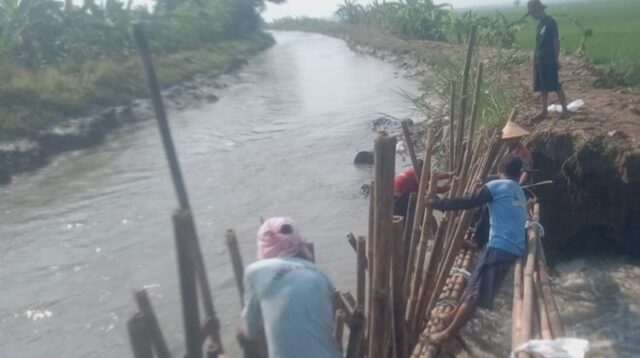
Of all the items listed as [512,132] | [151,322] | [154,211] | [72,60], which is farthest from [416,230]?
[72,60]

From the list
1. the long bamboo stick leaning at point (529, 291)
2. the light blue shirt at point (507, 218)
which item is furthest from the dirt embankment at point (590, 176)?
the light blue shirt at point (507, 218)

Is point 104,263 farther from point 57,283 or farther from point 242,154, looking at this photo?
point 242,154

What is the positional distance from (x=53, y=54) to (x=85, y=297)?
47.5ft

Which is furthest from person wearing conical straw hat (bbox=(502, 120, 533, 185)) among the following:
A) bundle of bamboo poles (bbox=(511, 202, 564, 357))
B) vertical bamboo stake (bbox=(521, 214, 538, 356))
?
bundle of bamboo poles (bbox=(511, 202, 564, 357))

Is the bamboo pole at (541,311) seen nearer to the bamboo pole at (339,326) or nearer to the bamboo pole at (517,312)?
the bamboo pole at (517,312)

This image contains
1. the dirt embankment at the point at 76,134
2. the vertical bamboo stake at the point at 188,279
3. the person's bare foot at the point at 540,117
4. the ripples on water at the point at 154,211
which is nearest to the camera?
the vertical bamboo stake at the point at 188,279

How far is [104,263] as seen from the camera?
851 centimetres

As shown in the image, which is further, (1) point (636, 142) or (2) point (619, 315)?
(1) point (636, 142)

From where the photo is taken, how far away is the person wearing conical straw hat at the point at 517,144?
574 centimetres

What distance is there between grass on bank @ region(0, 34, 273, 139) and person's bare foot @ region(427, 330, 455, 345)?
1160cm

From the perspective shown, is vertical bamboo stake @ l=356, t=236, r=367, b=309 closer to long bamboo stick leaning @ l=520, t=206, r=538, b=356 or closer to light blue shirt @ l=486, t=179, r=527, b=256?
long bamboo stick leaning @ l=520, t=206, r=538, b=356

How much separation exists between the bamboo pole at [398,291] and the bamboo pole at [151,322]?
110 cm

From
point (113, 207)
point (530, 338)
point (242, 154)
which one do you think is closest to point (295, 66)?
point (242, 154)

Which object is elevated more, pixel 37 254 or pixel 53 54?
pixel 53 54
